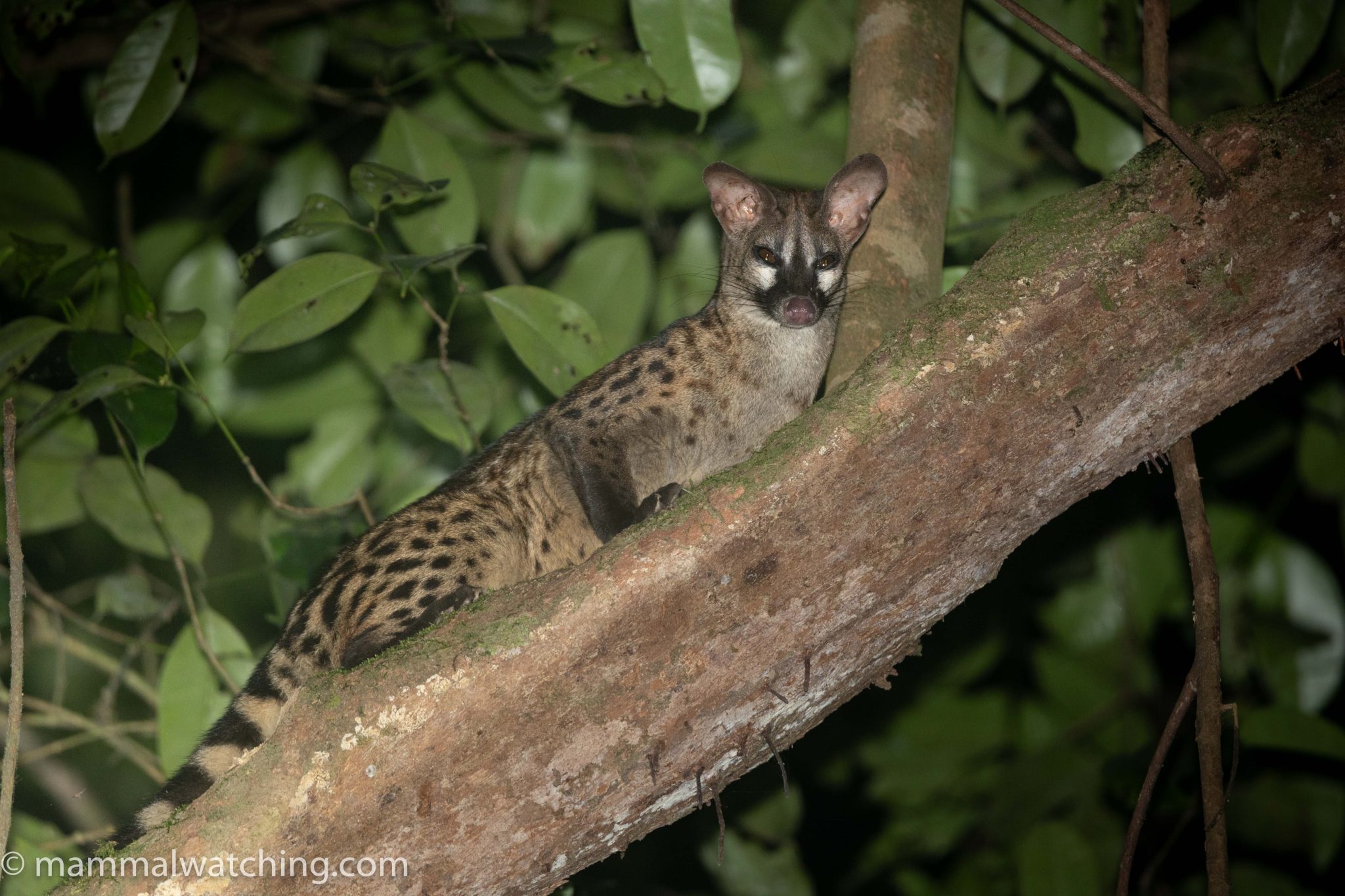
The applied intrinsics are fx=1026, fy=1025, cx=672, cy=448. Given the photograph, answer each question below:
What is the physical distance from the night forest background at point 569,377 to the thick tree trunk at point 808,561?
1425 millimetres

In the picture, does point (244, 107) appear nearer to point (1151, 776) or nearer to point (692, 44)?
point (692, 44)

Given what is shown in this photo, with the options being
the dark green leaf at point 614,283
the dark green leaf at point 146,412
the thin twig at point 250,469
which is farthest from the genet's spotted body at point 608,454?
the dark green leaf at point 146,412

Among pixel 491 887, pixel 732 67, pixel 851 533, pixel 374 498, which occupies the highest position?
pixel 732 67

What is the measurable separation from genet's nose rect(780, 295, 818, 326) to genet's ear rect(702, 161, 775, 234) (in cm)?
59

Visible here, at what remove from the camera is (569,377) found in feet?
13.6

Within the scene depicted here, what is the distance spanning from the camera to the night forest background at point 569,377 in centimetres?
409

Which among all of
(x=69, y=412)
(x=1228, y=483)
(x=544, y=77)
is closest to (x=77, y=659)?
(x=69, y=412)

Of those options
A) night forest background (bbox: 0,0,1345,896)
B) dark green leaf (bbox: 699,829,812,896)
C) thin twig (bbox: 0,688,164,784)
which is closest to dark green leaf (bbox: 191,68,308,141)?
night forest background (bbox: 0,0,1345,896)

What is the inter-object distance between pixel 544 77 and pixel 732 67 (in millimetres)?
1218

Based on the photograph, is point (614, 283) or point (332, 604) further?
point (614, 283)

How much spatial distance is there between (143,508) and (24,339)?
1.04m

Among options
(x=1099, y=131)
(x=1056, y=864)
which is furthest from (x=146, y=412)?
(x=1056, y=864)

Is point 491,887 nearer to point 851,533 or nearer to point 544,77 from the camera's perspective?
point 851,533

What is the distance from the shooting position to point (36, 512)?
453 centimetres
